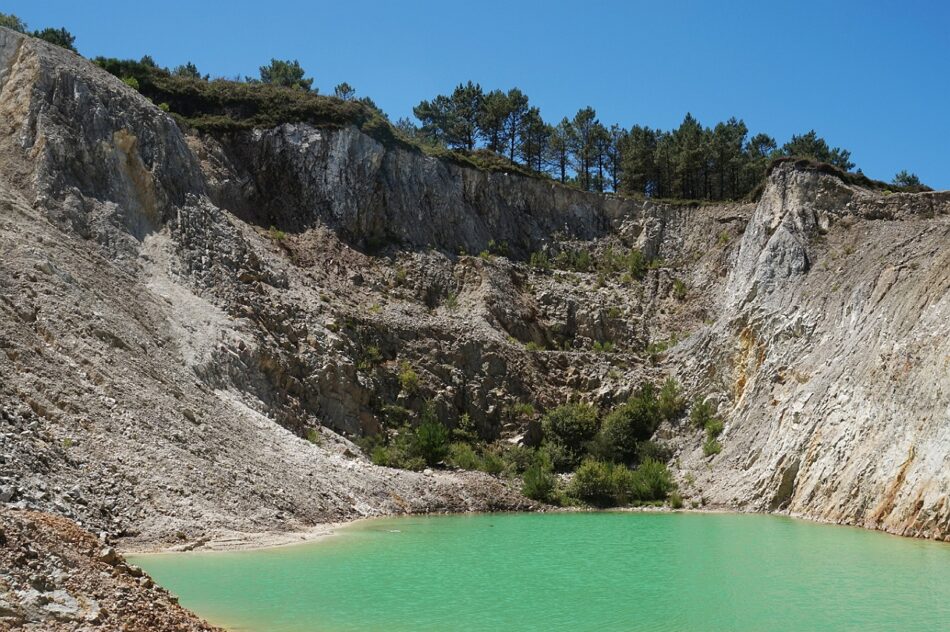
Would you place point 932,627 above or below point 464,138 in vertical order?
below

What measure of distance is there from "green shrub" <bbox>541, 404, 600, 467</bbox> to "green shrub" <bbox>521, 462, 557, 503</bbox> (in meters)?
4.14

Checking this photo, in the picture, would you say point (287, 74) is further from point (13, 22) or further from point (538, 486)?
point (538, 486)

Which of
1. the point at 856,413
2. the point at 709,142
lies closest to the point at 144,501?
the point at 856,413

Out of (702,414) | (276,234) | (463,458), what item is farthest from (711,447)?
(276,234)

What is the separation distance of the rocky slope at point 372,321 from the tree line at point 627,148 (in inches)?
294

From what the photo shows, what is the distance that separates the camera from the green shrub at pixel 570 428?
1495 inches

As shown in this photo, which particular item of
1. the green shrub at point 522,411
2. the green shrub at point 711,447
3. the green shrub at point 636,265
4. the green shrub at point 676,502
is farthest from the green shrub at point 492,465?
the green shrub at point 636,265

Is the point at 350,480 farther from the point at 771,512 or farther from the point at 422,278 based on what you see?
the point at 422,278

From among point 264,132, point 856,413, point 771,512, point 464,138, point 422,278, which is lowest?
point 771,512

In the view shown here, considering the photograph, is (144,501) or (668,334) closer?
(144,501)

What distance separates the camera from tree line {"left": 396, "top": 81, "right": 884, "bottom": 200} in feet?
198

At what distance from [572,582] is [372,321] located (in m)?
26.0

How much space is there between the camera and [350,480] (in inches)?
1094

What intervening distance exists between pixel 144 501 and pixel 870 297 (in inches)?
1062
